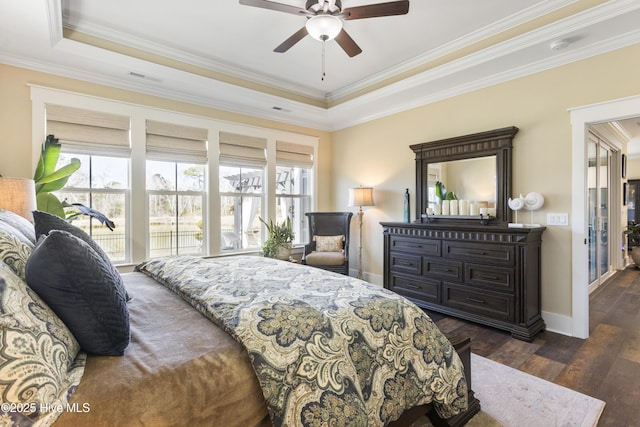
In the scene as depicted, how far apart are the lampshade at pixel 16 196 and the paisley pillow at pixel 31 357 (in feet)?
5.74

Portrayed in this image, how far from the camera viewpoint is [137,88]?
3678 millimetres

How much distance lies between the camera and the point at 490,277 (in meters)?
3.10

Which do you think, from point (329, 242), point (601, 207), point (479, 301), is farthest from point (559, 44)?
point (601, 207)

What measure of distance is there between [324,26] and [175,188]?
9.32 ft

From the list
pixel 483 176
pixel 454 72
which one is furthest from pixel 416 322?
pixel 454 72

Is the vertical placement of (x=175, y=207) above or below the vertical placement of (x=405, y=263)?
above

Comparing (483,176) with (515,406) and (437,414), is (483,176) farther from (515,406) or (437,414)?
(437,414)

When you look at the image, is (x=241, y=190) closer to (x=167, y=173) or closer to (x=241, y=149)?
(x=241, y=149)

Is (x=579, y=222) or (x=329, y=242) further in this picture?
(x=329, y=242)

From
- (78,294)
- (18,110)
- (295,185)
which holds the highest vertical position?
(18,110)

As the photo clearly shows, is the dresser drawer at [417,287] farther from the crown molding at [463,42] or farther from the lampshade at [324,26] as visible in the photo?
the lampshade at [324,26]

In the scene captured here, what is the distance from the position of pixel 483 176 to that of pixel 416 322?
8.67ft

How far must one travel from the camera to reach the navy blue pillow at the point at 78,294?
986 mm

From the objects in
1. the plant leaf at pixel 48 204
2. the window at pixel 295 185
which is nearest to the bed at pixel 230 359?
the plant leaf at pixel 48 204
